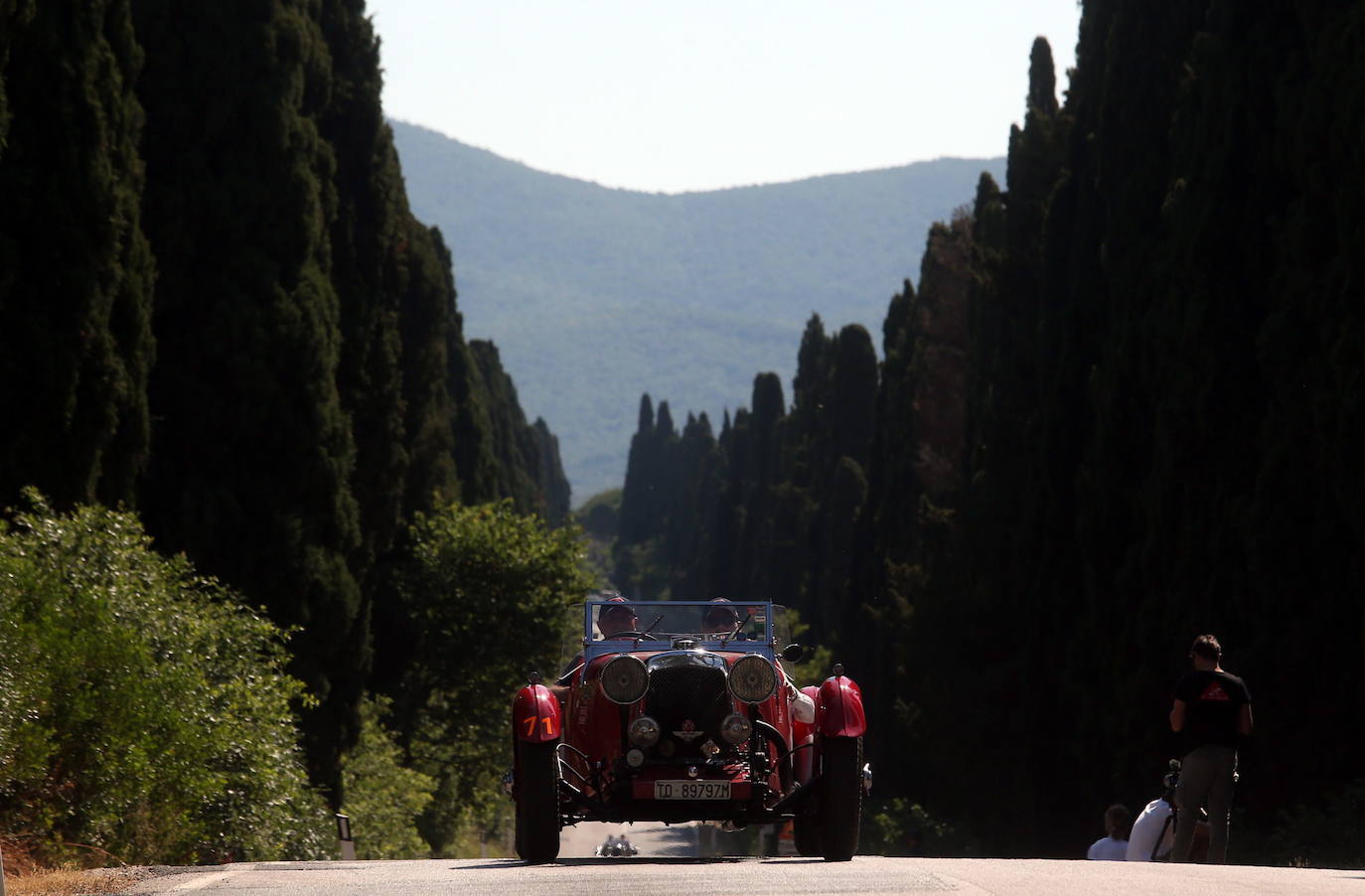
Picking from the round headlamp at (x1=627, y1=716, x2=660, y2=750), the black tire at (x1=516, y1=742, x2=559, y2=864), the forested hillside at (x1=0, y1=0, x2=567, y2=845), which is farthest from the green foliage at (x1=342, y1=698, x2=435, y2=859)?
the round headlamp at (x1=627, y1=716, x2=660, y2=750)

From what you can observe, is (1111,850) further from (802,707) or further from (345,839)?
(345,839)

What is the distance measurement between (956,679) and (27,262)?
1709cm

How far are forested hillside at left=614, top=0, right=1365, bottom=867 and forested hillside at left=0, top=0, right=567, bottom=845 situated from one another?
9.70 meters

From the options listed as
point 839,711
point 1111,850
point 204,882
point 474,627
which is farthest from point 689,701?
point 474,627

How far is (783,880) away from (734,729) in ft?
9.31

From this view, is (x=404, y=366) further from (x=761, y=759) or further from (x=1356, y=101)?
(x=761, y=759)

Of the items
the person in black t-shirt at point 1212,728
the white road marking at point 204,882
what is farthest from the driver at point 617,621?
the person in black t-shirt at point 1212,728

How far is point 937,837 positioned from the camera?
31922mm

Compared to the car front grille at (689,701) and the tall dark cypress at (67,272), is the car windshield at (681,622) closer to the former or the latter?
the car front grille at (689,701)

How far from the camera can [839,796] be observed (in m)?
12.1

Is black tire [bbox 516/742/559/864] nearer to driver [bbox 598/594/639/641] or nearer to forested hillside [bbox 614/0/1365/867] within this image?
driver [bbox 598/594/639/641]

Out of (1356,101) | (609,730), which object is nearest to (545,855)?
(609,730)

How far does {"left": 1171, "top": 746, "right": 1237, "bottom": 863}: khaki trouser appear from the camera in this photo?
12.6 m

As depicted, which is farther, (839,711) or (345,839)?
(345,839)
